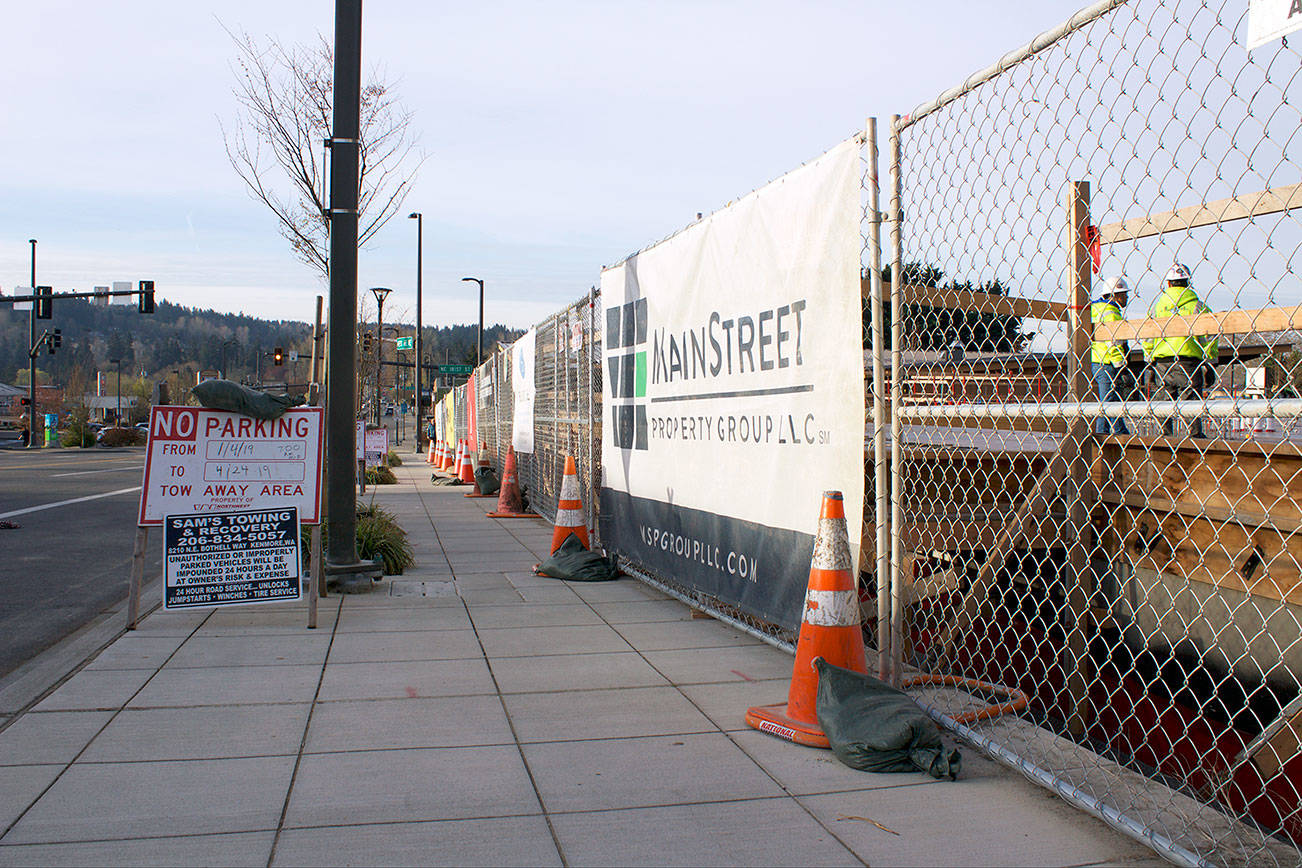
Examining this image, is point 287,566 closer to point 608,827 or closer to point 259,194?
point 608,827

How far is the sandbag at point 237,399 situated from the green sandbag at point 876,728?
4.50 meters

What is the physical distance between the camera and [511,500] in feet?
47.0

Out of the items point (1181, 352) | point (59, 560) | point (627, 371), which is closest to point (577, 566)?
point (627, 371)

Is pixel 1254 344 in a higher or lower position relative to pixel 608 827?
higher

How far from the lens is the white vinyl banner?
527 inches

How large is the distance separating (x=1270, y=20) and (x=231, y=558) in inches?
242

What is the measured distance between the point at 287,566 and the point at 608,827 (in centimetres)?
401

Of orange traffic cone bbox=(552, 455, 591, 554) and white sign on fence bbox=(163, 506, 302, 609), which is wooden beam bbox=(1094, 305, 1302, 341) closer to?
white sign on fence bbox=(163, 506, 302, 609)

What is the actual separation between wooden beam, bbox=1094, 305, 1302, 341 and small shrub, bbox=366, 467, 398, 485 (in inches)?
749

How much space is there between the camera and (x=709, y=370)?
6191 mm

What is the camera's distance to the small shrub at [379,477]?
2125cm

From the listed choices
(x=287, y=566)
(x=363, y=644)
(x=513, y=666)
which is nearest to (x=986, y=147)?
(x=513, y=666)

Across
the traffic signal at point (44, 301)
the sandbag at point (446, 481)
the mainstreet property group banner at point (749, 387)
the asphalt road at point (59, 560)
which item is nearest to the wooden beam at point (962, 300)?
the mainstreet property group banner at point (749, 387)

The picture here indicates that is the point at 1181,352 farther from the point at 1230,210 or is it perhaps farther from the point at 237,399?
the point at 237,399
